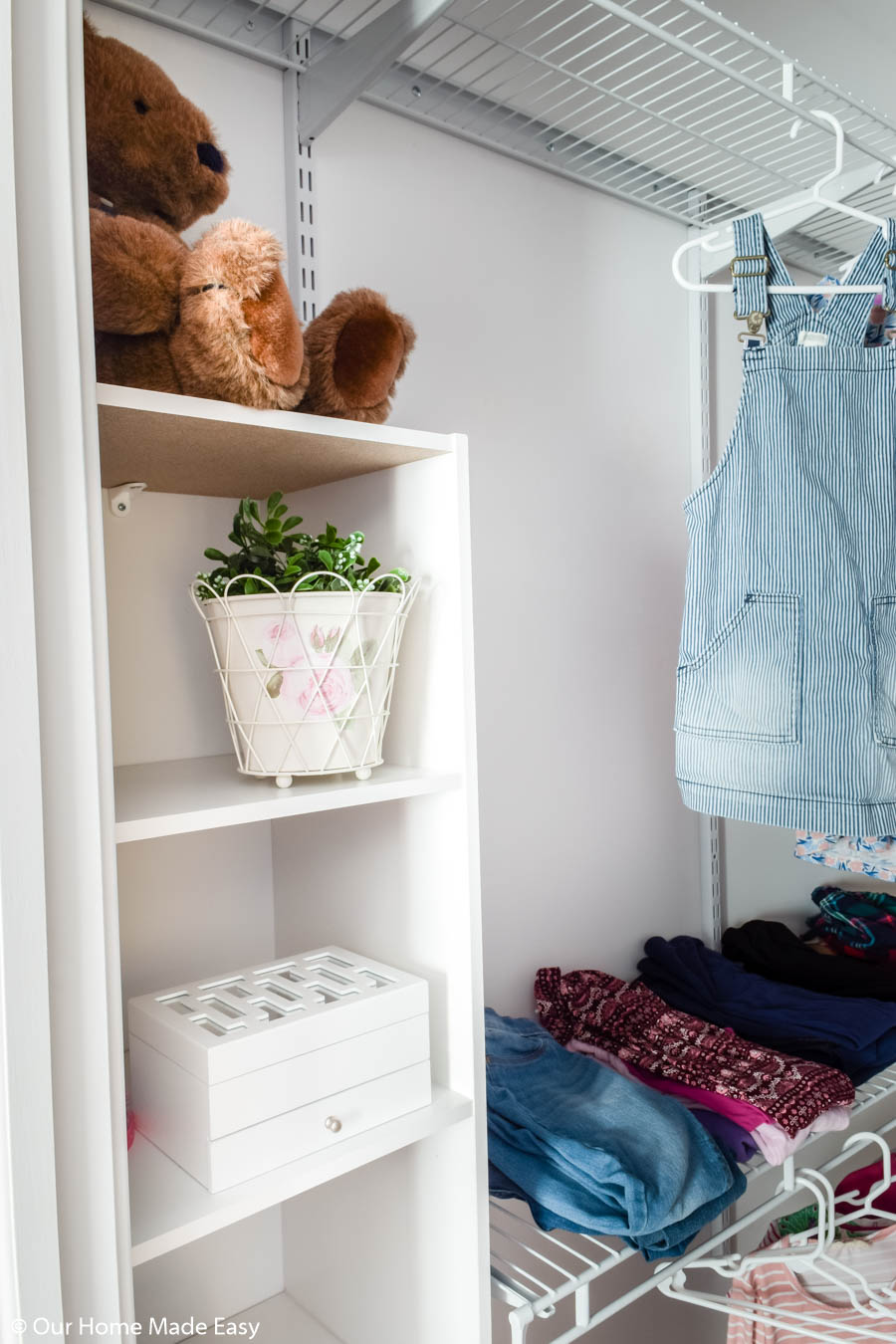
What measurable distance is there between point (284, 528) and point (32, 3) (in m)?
0.40

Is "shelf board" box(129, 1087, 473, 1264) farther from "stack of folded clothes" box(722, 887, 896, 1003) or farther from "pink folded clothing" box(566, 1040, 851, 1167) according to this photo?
"stack of folded clothes" box(722, 887, 896, 1003)

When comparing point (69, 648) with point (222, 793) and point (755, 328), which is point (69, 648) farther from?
point (755, 328)

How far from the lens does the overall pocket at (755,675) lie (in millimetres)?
1039

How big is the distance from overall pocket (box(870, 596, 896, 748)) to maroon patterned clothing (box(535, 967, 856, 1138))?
1.41 feet

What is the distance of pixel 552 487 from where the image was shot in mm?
1415

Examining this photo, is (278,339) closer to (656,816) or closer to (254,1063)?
(254,1063)

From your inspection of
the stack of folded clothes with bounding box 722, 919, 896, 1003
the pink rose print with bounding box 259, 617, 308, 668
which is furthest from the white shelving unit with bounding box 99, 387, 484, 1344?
the stack of folded clothes with bounding box 722, 919, 896, 1003

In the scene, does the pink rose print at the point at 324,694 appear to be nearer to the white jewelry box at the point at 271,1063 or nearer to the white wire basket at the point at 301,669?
the white wire basket at the point at 301,669

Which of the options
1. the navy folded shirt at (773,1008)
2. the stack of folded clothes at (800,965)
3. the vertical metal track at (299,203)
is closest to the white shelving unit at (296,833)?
the vertical metal track at (299,203)

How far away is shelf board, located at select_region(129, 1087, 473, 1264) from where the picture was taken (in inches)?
27.4

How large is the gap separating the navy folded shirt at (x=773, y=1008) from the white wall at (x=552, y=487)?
9 cm

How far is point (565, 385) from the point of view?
1.44 metres

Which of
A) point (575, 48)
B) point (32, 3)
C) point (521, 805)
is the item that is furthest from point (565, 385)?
point (32, 3)

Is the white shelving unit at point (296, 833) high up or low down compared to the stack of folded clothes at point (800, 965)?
up
